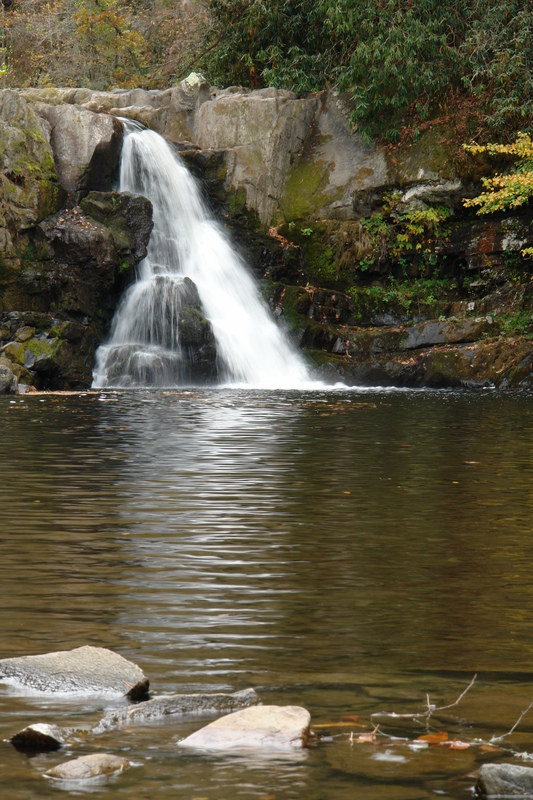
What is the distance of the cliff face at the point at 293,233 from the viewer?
2477cm

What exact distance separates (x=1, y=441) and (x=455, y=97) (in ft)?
68.0

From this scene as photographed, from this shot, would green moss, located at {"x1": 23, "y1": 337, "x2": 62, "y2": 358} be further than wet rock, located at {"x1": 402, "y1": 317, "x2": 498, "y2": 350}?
No

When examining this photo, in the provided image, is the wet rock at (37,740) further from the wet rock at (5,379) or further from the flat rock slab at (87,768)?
the wet rock at (5,379)

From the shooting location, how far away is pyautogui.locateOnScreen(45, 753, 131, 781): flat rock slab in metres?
2.98

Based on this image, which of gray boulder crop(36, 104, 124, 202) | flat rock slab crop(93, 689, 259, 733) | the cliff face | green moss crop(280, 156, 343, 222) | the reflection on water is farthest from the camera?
green moss crop(280, 156, 343, 222)

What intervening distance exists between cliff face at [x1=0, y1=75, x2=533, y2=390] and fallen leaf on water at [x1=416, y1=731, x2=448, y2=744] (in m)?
19.2

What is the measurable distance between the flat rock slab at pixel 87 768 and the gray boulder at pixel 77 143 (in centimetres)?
2441

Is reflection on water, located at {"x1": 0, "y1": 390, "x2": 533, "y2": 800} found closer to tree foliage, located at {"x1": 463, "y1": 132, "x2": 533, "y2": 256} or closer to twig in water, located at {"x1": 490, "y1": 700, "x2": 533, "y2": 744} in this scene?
twig in water, located at {"x1": 490, "y1": 700, "x2": 533, "y2": 744}

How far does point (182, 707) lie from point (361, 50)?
2682cm

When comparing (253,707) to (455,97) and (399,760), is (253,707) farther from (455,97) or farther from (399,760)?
(455,97)

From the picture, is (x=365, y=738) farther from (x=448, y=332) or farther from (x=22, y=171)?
(x=448, y=332)

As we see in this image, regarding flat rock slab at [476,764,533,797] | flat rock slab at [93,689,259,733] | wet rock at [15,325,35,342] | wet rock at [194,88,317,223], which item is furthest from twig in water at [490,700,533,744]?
wet rock at [194,88,317,223]

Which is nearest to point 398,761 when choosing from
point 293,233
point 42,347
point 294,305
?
point 42,347

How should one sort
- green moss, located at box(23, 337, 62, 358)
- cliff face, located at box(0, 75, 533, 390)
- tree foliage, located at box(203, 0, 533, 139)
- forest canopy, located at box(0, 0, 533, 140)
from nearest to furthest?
green moss, located at box(23, 337, 62, 358) < cliff face, located at box(0, 75, 533, 390) < tree foliage, located at box(203, 0, 533, 139) < forest canopy, located at box(0, 0, 533, 140)
